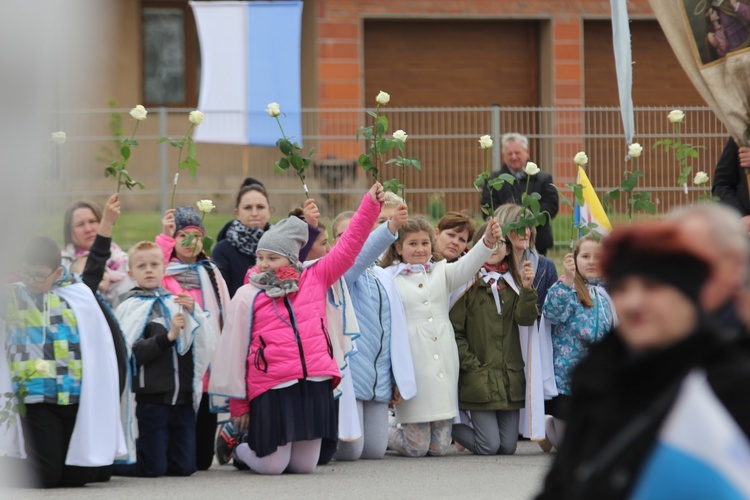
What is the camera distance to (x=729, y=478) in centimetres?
275

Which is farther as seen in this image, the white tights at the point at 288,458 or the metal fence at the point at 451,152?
the metal fence at the point at 451,152

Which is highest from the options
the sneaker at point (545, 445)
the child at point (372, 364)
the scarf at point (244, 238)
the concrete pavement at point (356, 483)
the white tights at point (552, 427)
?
the scarf at point (244, 238)

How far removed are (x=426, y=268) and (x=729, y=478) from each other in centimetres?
703

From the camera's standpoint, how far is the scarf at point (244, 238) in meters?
9.82

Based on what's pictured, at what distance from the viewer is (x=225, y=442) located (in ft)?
30.3

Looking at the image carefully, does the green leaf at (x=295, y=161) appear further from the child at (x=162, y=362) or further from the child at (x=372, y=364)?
the child at (x=162, y=362)

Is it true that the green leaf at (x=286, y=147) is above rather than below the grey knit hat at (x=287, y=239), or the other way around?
above

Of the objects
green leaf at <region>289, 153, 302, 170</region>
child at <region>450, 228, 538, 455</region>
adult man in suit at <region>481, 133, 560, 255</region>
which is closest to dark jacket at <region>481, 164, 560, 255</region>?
adult man in suit at <region>481, 133, 560, 255</region>

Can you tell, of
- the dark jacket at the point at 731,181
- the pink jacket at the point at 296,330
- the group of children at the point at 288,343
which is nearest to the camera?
the group of children at the point at 288,343

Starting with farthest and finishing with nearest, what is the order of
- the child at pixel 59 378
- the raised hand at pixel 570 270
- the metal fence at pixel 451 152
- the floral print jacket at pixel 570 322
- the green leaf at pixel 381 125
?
the metal fence at pixel 451 152
the floral print jacket at pixel 570 322
the raised hand at pixel 570 270
the green leaf at pixel 381 125
the child at pixel 59 378

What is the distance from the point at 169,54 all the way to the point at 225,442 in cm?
1431

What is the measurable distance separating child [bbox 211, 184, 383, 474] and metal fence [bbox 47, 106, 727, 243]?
6554 millimetres

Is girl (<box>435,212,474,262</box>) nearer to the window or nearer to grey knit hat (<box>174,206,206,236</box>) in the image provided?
grey knit hat (<box>174,206,206,236</box>)

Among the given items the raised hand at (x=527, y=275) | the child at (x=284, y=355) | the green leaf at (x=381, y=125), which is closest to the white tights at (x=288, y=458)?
the child at (x=284, y=355)
